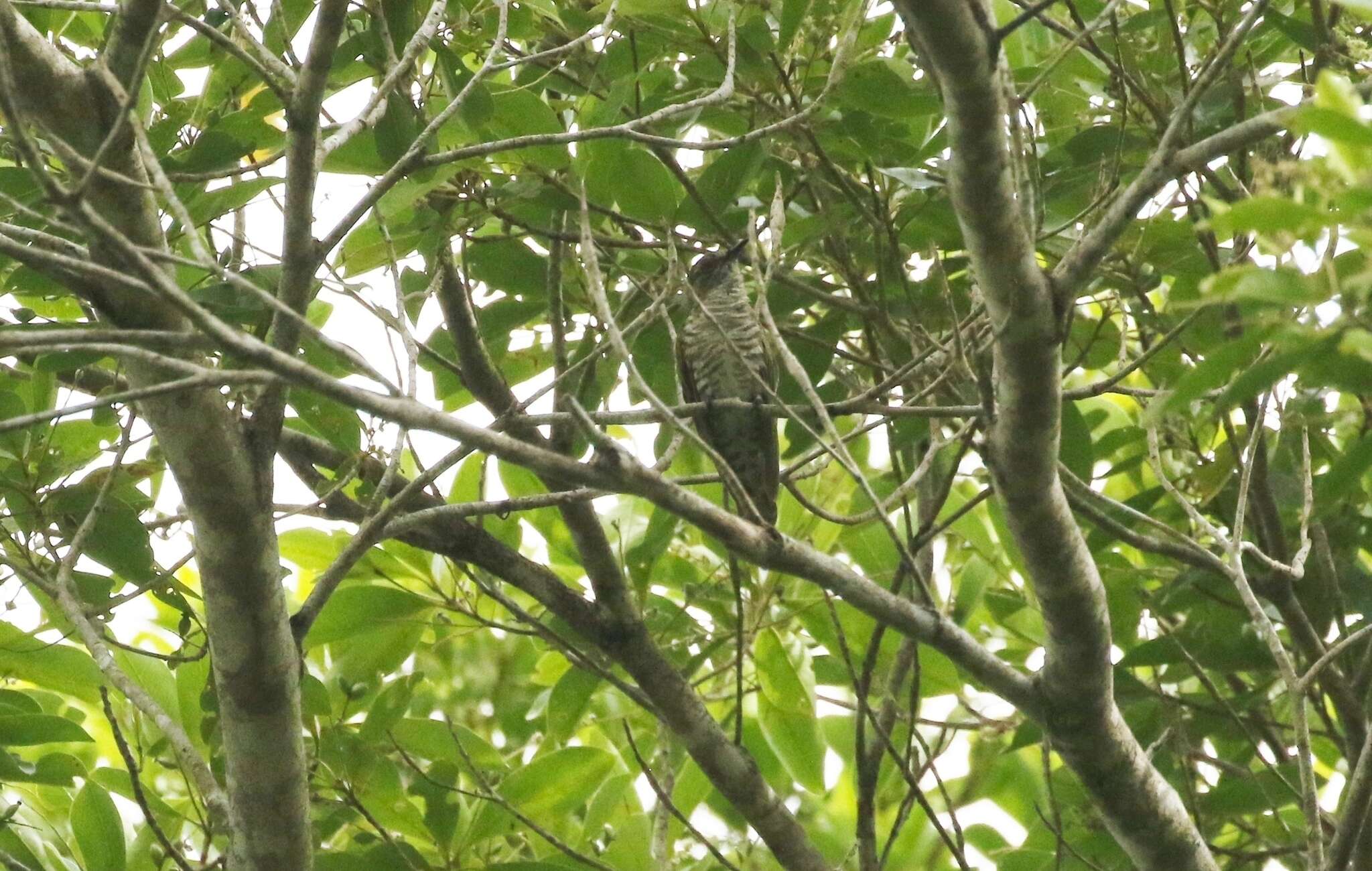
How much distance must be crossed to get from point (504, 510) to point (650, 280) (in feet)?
2.85

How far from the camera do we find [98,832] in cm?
319

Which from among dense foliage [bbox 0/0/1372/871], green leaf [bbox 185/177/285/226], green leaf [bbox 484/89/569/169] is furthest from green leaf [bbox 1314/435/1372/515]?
green leaf [bbox 185/177/285/226]

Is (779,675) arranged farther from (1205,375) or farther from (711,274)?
(1205,375)

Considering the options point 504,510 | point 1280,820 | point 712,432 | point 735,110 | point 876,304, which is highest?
point 712,432

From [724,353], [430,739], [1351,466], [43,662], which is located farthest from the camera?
[724,353]

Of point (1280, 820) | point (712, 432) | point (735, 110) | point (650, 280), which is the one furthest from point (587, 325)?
Result: point (1280, 820)

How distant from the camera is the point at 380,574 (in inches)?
138

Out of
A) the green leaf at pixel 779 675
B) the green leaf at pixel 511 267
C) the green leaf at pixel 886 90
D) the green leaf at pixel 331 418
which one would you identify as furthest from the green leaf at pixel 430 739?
the green leaf at pixel 886 90

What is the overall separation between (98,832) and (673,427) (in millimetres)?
1880

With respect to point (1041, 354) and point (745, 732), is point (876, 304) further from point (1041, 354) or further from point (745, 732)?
point (745, 732)

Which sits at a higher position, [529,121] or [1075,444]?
[529,121]

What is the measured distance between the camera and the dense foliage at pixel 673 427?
247 centimetres

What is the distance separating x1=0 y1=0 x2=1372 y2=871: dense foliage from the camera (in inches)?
97.4

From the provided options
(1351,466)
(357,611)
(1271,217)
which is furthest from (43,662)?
(1271,217)
